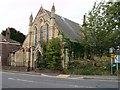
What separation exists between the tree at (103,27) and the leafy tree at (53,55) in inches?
196

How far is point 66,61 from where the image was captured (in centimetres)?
4522

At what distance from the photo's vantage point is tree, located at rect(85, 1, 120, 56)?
119ft

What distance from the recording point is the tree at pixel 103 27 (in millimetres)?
36419


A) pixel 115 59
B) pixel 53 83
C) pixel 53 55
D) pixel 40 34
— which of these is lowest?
pixel 53 83

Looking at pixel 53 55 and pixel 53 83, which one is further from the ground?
pixel 53 55

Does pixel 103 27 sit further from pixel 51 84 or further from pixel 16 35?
pixel 16 35

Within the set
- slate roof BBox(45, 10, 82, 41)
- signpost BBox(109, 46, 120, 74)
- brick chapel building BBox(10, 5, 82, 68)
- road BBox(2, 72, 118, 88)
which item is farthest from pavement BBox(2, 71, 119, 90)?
slate roof BBox(45, 10, 82, 41)

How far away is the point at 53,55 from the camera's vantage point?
45031 mm

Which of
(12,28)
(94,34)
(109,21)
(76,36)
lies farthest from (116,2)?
→ (12,28)

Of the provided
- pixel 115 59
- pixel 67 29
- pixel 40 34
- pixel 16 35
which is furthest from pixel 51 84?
pixel 16 35

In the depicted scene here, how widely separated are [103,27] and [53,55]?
932 cm

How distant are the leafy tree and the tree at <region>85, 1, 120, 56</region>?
16.4 ft

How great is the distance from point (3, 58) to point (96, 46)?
2214 centimetres

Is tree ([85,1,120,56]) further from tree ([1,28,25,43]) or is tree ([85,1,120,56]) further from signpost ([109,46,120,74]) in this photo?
tree ([1,28,25,43])
